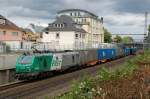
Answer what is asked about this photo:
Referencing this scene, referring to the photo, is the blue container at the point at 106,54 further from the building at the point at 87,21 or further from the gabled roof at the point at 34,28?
the gabled roof at the point at 34,28

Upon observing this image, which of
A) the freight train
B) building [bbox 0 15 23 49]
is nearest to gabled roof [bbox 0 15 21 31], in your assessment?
building [bbox 0 15 23 49]

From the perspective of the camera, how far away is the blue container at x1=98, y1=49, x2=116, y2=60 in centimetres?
6600

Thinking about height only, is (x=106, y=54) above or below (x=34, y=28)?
below

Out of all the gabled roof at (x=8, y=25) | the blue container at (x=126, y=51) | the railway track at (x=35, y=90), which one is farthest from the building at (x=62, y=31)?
Result: the railway track at (x=35, y=90)

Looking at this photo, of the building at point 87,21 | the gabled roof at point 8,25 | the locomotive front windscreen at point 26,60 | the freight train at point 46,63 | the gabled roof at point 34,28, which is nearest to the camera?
the freight train at point 46,63

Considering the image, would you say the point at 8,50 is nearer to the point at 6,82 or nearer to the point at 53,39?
the point at 6,82

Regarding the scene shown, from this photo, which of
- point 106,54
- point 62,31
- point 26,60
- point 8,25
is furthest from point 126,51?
point 26,60

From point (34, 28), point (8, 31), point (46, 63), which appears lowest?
point (46, 63)

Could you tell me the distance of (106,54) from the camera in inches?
2808

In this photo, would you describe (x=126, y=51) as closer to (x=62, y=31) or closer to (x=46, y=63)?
(x=62, y=31)

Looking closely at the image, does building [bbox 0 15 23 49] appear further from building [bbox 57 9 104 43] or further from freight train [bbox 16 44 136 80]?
building [bbox 57 9 104 43]

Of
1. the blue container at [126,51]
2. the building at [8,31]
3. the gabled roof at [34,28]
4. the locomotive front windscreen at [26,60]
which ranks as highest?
the gabled roof at [34,28]

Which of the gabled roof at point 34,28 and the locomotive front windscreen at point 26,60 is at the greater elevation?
the gabled roof at point 34,28

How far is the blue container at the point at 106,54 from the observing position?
217 feet
